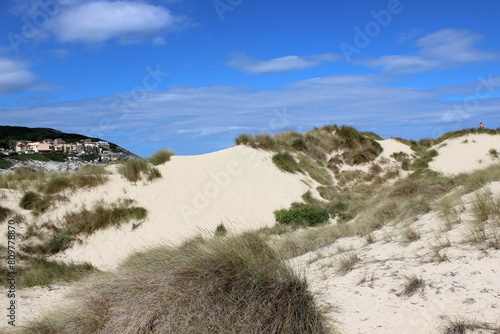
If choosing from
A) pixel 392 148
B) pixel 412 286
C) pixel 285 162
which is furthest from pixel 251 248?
pixel 392 148

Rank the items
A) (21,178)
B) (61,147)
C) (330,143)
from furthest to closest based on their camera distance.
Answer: (61,147) → (330,143) → (21,178)

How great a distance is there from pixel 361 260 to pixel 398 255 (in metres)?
0.60

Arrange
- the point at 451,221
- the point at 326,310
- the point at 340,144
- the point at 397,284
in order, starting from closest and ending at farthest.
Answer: the point at 326,310, the point at 397,284, the point at 451,221, the point at 340,144

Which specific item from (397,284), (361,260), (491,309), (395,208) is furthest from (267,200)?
(491,309)

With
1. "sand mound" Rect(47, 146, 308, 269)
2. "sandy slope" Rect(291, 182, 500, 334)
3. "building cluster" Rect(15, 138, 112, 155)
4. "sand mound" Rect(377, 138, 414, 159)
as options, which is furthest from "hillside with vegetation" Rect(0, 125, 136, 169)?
"sand mound" Rect(377, 138, 414, 159)

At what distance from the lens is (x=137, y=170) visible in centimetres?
1659

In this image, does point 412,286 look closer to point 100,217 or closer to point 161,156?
point 100,217

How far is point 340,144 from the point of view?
985 inches

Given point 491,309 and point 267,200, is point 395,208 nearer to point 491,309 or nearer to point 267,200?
point 491,309

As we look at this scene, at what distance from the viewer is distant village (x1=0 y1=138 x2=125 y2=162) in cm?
2297

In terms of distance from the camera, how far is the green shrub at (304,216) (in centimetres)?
1279

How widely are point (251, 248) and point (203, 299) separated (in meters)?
1.27

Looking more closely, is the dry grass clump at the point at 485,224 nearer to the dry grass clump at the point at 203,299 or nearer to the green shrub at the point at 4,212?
the dry grass clump at the point at 203,299

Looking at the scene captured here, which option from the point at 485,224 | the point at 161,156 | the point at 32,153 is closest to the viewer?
the point at 485,224
